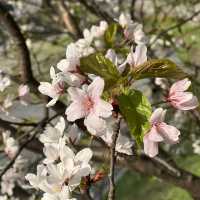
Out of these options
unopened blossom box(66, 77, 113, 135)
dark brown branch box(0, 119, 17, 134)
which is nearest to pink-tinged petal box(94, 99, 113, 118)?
unopened blossom box(66, 77, 113, 135)

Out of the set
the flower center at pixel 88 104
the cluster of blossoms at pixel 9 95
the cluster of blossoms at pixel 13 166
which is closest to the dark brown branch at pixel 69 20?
the cluster of blossoms at pixel 13 166

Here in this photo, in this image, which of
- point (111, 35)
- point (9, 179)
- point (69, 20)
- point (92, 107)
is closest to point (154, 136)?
point (92, 107)

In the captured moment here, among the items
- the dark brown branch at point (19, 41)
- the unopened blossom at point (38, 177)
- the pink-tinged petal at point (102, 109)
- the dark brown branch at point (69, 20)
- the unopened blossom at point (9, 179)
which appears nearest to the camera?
the pink-tinged petal at point (102, 109)

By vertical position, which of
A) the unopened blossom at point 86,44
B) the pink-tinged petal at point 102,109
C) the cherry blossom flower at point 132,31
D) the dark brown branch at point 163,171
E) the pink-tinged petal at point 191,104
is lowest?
the dark brown branch at point 163,171

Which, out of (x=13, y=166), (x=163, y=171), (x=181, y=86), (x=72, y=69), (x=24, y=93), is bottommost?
(x=163, y=171)

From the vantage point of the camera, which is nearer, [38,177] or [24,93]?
[38,177]

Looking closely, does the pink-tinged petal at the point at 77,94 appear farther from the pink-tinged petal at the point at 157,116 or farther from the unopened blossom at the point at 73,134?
the unopened blossom at the point at 73,134

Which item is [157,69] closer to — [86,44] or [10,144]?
[86,44]
